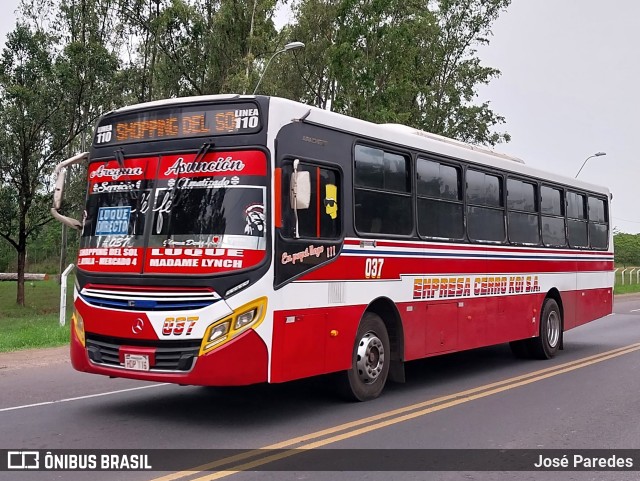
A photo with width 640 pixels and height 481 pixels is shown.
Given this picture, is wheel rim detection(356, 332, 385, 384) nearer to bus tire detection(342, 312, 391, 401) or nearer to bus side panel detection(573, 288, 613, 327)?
bus tire detection(342, 312, 391, 401)

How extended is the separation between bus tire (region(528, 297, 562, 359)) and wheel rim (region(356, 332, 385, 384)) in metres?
5.16

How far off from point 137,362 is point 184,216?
148 cm

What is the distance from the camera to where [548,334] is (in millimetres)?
13445

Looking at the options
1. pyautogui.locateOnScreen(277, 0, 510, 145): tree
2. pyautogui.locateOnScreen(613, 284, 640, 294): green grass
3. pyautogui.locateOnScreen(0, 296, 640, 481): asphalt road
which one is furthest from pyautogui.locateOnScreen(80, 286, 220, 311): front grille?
pyautogui.locateOnScreen(613, 284, 640, 294): green grass

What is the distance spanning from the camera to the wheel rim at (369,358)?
8.66 meters

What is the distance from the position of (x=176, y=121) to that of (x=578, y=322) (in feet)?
32.8

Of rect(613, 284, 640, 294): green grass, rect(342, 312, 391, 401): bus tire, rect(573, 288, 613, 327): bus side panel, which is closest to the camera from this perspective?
rect(342, 312, 391, 401): bus tire

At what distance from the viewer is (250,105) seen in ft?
A: 24.6

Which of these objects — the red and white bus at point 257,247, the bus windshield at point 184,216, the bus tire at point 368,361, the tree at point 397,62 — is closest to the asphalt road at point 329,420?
the bus tire at point 368,361

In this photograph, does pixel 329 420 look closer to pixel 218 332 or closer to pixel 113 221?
pixel 218 332

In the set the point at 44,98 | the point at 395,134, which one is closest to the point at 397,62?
the point at 44,98

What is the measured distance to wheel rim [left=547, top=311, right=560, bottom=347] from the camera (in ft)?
44.3

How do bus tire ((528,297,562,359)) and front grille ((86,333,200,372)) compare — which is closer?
front grille ((86,333,200,372))

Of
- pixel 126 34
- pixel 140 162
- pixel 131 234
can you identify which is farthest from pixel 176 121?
pixel 126 34
